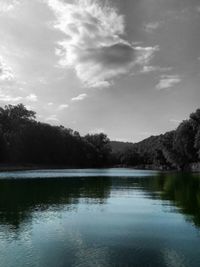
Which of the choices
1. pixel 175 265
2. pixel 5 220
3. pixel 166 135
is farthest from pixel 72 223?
pixel 166 135

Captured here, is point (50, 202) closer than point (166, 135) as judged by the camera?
Yes

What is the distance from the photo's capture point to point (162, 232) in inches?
977

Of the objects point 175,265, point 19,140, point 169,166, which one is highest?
point 19,140

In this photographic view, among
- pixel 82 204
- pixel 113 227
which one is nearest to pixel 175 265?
pixel 113 227

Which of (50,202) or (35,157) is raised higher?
(35,157)

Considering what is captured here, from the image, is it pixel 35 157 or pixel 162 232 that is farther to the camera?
pixel 35 157

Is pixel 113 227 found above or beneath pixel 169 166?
beneath

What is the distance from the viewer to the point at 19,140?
604 feet

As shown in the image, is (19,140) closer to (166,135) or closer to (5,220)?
(166,135)

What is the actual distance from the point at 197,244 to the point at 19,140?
168 m

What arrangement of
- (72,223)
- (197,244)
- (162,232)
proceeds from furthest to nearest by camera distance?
(72,223), (162,232), (197,244)

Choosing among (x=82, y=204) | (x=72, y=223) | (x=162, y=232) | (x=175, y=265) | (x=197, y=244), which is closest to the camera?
(x=175, y=265)

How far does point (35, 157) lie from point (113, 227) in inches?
6699

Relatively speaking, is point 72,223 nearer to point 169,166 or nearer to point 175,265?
point 175,265
